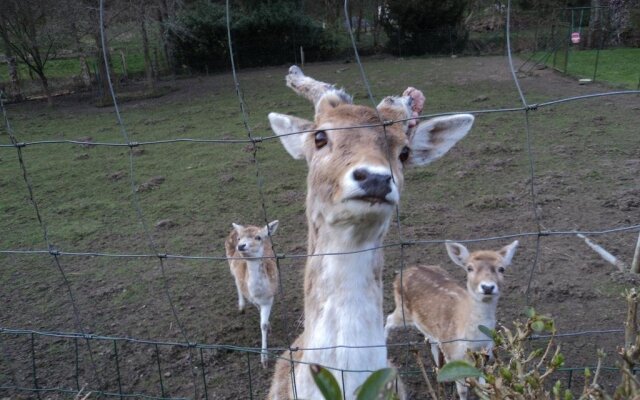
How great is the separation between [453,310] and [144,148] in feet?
28.8

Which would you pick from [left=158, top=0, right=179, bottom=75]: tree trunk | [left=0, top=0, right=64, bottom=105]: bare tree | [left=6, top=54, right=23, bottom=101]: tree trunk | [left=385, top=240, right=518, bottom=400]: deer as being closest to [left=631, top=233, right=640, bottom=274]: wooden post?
[left=385, top=240, right=518, bottom=400]: deer

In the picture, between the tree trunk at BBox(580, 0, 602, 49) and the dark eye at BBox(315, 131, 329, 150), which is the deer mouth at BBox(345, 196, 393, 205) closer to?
the dark eye at BBox(315, 131, 329, 150)

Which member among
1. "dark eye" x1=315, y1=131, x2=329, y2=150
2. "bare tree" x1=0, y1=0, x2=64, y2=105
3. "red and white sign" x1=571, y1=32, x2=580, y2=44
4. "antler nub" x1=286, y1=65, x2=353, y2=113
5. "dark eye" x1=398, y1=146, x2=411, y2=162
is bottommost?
"red and white sign" x1=571, y1=32, x2=580, y2=44

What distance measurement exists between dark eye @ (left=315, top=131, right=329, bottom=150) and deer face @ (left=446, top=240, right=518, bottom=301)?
1996 mm

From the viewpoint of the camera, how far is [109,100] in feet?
62.9

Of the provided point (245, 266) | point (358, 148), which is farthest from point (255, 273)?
point (358, 148)

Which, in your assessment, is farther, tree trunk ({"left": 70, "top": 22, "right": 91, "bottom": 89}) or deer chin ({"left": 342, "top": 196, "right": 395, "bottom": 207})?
tree trunk ({"left": 70, "top": 22, "right": 91, "bottom": 89})

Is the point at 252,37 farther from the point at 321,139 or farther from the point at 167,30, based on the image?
the point at 321,139

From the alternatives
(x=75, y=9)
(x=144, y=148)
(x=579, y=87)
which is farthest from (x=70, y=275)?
(x=579, y=87)

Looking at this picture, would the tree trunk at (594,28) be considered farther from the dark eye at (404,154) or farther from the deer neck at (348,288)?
the deer neck at (348,288)

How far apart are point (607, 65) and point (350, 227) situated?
20.6m

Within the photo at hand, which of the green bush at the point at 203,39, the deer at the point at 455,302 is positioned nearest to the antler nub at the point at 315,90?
the deer at the point at 455,302

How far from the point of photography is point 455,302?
15.1 ft

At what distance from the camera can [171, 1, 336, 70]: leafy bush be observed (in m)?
25.0
